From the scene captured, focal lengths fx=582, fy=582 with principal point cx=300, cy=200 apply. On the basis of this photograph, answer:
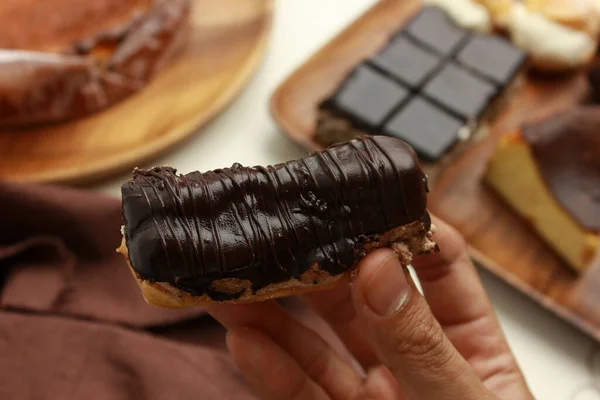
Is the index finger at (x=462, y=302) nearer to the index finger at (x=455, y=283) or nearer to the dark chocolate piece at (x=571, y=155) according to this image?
the index finger at (x=455, y=283)

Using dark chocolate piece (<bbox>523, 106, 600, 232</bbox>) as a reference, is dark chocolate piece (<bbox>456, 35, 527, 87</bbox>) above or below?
above

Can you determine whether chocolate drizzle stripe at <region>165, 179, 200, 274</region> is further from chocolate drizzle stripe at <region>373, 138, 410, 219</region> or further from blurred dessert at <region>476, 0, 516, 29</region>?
blurred dessert at <region>476, 0, 516, 29</region>

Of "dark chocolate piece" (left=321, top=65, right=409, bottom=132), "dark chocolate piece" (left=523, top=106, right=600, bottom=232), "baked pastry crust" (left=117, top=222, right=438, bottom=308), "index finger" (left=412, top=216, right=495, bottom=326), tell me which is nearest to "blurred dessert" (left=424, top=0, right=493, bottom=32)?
"dark chocolate piece" (left=321, top=65, right=409, bottom=132)

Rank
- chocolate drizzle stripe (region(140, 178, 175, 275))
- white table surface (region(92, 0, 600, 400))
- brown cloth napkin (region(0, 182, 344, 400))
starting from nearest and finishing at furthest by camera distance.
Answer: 1. chocolate drizzle stripe (region(140, 178, 175, 275))
2. brown cloth napkin (region(0, 182, 344, 400))
3. white table surface (region(92, 0, 600, 400))

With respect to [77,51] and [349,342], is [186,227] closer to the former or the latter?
[349,342]

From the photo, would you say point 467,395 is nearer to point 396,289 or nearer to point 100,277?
point 396,289

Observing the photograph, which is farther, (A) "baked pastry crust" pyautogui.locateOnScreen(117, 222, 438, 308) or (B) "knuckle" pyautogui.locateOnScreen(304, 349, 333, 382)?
(B) "knuckle" pyautogui.locateOnScreen(304, 349, 333, 382)

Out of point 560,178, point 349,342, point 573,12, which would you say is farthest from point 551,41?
point 349,342

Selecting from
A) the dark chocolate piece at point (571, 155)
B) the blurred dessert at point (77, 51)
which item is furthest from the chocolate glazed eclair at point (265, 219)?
the blurred dessert at point (77, 51)

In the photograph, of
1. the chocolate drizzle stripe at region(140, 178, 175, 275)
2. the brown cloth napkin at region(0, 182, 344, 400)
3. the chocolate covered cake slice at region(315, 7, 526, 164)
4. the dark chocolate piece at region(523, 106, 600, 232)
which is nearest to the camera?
the chocolate drizzle stripe at region(140, 178, 175, 275)
